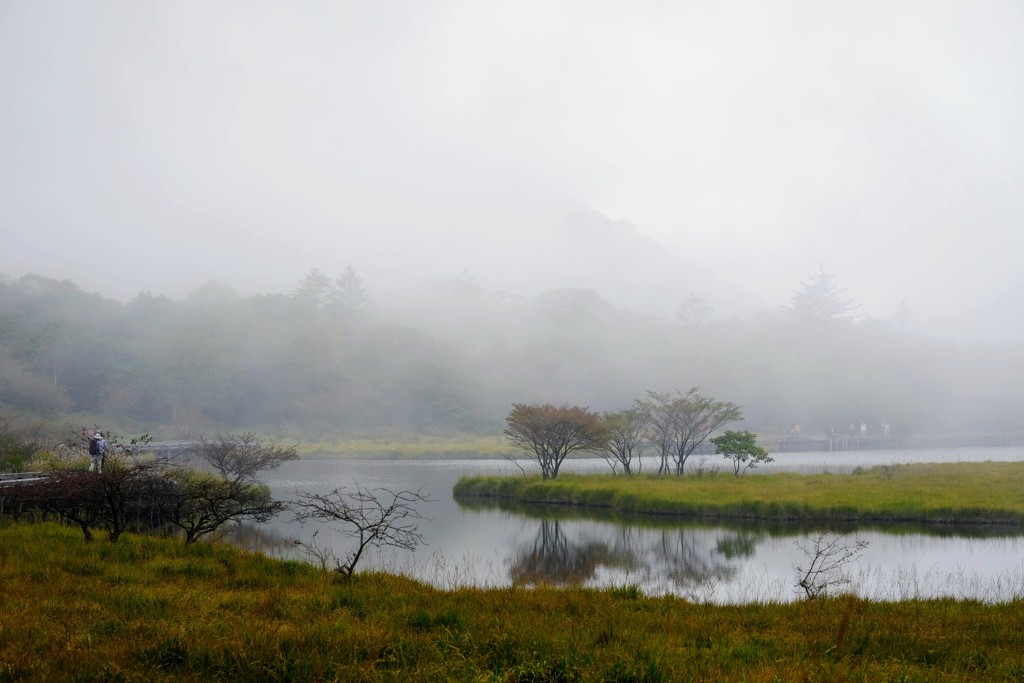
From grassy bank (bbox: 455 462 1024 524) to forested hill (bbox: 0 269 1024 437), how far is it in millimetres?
35812

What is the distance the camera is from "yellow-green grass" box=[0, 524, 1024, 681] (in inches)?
222

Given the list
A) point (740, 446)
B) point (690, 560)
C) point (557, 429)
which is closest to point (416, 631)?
point (690, 560)

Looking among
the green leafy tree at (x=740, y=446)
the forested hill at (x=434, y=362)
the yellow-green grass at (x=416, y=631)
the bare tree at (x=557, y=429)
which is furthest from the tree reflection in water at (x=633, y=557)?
the forested hill at (x=434, y=362)

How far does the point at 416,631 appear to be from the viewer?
7.18 meters

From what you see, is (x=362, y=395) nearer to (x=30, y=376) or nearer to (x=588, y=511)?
(x=30, y=376)

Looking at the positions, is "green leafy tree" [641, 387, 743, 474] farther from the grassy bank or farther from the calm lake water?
the calm lake water

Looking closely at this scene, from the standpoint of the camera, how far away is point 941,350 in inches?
5374

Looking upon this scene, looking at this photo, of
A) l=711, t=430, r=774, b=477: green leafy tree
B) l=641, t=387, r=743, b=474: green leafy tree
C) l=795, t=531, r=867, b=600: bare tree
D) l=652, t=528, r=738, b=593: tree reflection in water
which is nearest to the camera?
l=795, t=531, r=867, b=600: bare tree

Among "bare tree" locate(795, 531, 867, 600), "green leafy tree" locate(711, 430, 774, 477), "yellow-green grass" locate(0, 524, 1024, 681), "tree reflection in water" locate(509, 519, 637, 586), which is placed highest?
"green leafy tree" locate(711, 430, 774, 477)

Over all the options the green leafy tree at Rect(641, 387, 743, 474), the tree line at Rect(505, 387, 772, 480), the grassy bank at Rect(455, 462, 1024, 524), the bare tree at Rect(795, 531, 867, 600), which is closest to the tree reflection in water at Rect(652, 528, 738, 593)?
the bare tree at Rect(795, 531, 867, 600)

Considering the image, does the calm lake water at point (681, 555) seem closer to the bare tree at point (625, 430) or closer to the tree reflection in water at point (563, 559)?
the tree reflection in water at point (563, 559)

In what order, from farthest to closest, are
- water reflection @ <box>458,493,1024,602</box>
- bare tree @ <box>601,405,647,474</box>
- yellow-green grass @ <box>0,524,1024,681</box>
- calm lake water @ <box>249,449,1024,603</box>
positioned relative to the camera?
1. bare tree @ <box>601,405,647,474</box>
2. calm lake water @ <box>249,449,1024,603</box>
3. water reflection @ <box>458,493,1024,602</box>
4. yellow-green grass @ <box>0,524,1024,681</box>

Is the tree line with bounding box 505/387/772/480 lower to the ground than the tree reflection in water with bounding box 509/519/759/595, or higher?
higher

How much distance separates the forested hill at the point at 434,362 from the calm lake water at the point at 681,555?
152 ft
